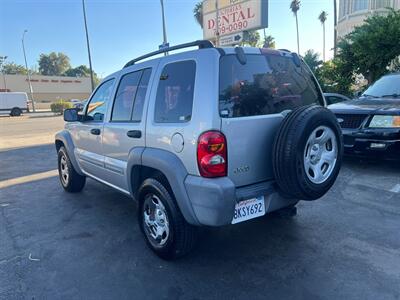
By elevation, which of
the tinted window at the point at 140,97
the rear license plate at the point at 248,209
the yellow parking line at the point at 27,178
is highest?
the tinted window at the point at 140,97

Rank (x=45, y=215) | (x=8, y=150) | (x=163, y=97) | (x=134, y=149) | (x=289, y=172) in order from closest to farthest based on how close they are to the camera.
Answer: (x=289, y=172)
(x=163, y=97)
(x=134, y=149)
(x=45, y=215)
(x=8, y=150)

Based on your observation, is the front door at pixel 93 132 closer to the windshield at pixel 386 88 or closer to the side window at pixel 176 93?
the side window at pixel 176 93

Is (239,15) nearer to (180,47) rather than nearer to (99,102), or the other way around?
(99,102)

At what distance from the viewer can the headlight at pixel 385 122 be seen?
214 inches

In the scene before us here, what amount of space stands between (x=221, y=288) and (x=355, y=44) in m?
13.3

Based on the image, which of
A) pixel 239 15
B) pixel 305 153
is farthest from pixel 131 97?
pixel 239 15

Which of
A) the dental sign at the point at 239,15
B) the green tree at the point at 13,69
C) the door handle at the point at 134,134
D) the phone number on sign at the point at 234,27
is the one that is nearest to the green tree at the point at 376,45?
the dental sign at the point at 239,15

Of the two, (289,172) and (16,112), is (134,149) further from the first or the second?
(16,112)

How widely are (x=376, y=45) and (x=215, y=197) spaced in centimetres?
1274

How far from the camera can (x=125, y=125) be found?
3.59 metres

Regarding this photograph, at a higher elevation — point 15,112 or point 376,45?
point 376,45

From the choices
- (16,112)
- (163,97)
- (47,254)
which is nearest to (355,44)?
(163,97)

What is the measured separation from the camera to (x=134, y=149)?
11.1 ft

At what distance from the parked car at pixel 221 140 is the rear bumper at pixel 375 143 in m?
2.66
